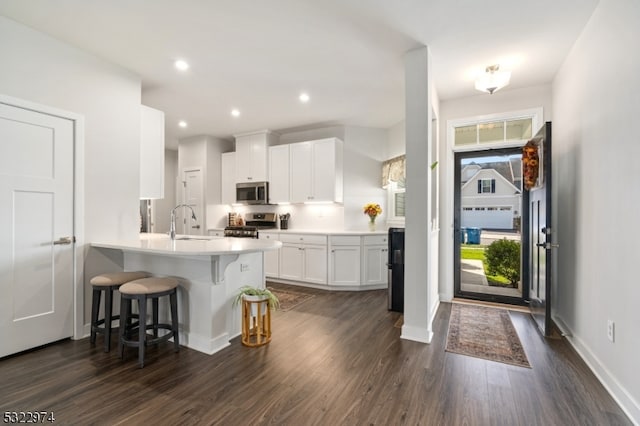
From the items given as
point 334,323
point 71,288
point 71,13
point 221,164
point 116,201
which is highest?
point 71,13

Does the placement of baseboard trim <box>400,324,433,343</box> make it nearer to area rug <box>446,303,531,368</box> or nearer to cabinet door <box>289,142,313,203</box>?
area rug <box>446,303,531,368</box>

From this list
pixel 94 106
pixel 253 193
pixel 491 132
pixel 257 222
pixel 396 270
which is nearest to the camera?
pixel 94 106

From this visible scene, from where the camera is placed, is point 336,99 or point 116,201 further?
point 336,99

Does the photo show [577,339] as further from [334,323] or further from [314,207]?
[314,207]

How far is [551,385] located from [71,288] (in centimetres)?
408

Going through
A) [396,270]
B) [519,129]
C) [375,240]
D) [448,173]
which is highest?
[519,129]

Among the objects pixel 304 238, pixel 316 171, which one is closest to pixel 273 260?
pixel 304 238

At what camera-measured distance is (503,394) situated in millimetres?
1998

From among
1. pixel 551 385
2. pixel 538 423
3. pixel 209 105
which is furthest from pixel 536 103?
pixel 209 105

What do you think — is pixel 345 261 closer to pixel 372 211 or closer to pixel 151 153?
pixel 372 211

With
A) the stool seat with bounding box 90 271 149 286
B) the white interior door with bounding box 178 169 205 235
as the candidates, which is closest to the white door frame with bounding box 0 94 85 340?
the stool seat with bounding box 90 271 149 286

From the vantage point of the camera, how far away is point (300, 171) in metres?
5.37

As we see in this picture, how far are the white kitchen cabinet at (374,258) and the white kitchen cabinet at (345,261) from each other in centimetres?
11

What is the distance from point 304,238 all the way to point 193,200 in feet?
8.95
